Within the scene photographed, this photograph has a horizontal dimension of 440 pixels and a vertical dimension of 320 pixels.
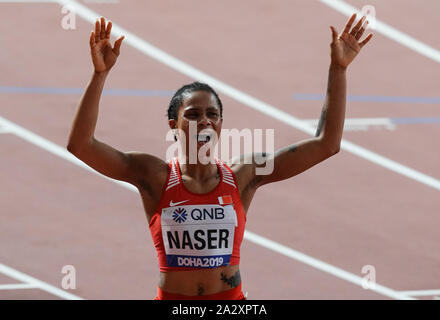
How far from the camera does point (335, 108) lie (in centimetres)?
311

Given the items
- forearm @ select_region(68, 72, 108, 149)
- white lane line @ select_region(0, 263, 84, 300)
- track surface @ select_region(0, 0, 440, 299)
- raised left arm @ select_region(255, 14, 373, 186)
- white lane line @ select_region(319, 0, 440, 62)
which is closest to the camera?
forearm @ select_region(68, 72, 108, 149)

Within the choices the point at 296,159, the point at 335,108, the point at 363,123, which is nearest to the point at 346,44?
the point at 335,108


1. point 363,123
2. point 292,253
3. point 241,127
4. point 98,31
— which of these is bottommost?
point 98,31

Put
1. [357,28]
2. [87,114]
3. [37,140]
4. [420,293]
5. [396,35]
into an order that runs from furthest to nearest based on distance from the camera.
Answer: [396,35], [37,140], [420,293], [357,28], [87,114]

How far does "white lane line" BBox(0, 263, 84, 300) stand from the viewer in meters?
5.63

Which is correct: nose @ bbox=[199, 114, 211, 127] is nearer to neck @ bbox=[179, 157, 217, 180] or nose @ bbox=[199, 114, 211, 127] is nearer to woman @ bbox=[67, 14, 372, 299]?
woman @ bbox=[67, 14, 372, 299]

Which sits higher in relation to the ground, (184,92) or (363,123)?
(363,123)

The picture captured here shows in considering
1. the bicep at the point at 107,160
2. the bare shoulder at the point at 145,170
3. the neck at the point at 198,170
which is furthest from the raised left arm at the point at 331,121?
the bicep at the point at 107,160

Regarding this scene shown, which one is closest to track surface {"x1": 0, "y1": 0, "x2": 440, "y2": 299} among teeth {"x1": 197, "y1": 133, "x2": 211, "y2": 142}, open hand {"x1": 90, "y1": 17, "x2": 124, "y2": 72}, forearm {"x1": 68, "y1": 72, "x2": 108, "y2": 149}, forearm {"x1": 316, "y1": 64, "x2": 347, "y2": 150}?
forearm {"x1": 316, "y1": 64, "x2": 347, "y2": 150}

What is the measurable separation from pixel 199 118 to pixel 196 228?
0.48 m

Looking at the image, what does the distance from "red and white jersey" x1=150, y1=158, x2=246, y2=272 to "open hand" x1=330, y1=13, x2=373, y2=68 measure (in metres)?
0.77

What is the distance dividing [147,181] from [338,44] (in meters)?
1.04

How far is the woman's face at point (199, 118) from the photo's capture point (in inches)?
119

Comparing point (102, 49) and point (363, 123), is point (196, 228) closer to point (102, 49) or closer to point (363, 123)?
point (102, 49)
